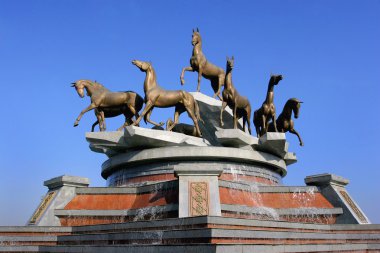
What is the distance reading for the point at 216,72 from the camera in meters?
22.2

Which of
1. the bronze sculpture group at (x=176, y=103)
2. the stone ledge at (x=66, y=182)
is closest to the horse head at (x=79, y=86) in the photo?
the bronze sculpture group at (x=176, y=103)

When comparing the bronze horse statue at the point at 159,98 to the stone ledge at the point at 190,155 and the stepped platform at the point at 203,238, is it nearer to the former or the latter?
the stone ledge at the point at 190,155

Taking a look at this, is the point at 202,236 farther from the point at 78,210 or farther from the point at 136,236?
the point at 78,210

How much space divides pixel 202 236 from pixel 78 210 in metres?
7.96

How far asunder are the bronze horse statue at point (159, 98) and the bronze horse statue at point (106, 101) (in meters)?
0.86

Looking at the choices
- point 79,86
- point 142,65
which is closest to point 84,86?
point 79,86

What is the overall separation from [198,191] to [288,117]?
32.0 ft

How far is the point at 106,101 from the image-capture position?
19.8 m

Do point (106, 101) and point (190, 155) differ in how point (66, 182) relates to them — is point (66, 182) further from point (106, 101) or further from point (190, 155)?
point (190, 155)

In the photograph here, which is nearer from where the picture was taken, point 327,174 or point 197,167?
point 197,167

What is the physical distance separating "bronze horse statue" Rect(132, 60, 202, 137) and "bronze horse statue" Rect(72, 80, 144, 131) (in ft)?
2.82

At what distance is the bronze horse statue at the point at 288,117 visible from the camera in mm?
20641

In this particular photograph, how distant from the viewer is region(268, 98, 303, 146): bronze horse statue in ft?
67.7

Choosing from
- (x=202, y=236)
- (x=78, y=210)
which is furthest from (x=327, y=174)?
(x=78, y=210)
